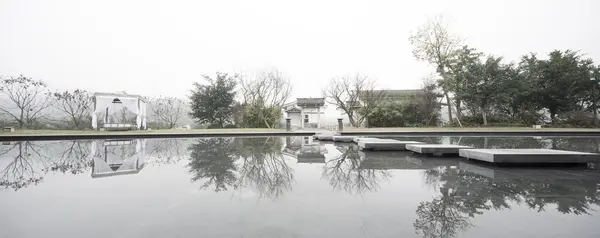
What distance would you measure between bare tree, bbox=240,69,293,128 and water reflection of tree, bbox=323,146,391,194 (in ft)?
61.2

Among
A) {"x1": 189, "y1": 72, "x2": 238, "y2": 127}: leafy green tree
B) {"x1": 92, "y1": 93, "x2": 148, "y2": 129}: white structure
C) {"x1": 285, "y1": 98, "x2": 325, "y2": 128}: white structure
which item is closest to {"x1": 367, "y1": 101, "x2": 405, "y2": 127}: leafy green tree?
{"x1": 285, "y1": 98, "x2": 325, "y2": 128}: white structure

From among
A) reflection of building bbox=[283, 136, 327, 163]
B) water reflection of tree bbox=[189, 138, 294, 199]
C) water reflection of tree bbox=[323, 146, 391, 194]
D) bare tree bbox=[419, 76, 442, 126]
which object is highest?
bare tree bbox=[419, 76, 442, 126]

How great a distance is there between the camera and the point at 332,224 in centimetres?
188

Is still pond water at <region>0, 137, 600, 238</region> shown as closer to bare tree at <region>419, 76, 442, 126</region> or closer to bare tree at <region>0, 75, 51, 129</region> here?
bare tree at <region>0, 75, 51, 129</region>

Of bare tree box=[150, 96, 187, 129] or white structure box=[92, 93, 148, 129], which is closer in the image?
white structure box=[92, 93, 148, 129]

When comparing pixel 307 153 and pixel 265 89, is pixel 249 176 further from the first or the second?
pixel 265 89

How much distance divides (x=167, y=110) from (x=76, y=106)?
6.04m

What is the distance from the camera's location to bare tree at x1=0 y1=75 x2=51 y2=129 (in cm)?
1628

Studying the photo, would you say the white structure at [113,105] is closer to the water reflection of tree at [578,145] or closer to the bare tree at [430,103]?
the water reflection of tree at [578,145]

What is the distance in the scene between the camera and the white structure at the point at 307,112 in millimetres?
27375

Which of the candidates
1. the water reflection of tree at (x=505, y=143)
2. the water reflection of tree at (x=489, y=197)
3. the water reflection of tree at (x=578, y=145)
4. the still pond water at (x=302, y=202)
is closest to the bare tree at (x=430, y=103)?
the water reflection of tree at (x=505, y=143)

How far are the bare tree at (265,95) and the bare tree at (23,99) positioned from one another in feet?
46.4

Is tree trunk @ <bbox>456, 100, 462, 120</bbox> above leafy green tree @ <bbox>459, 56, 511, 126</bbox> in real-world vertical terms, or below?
below

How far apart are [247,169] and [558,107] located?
98.1 ft
